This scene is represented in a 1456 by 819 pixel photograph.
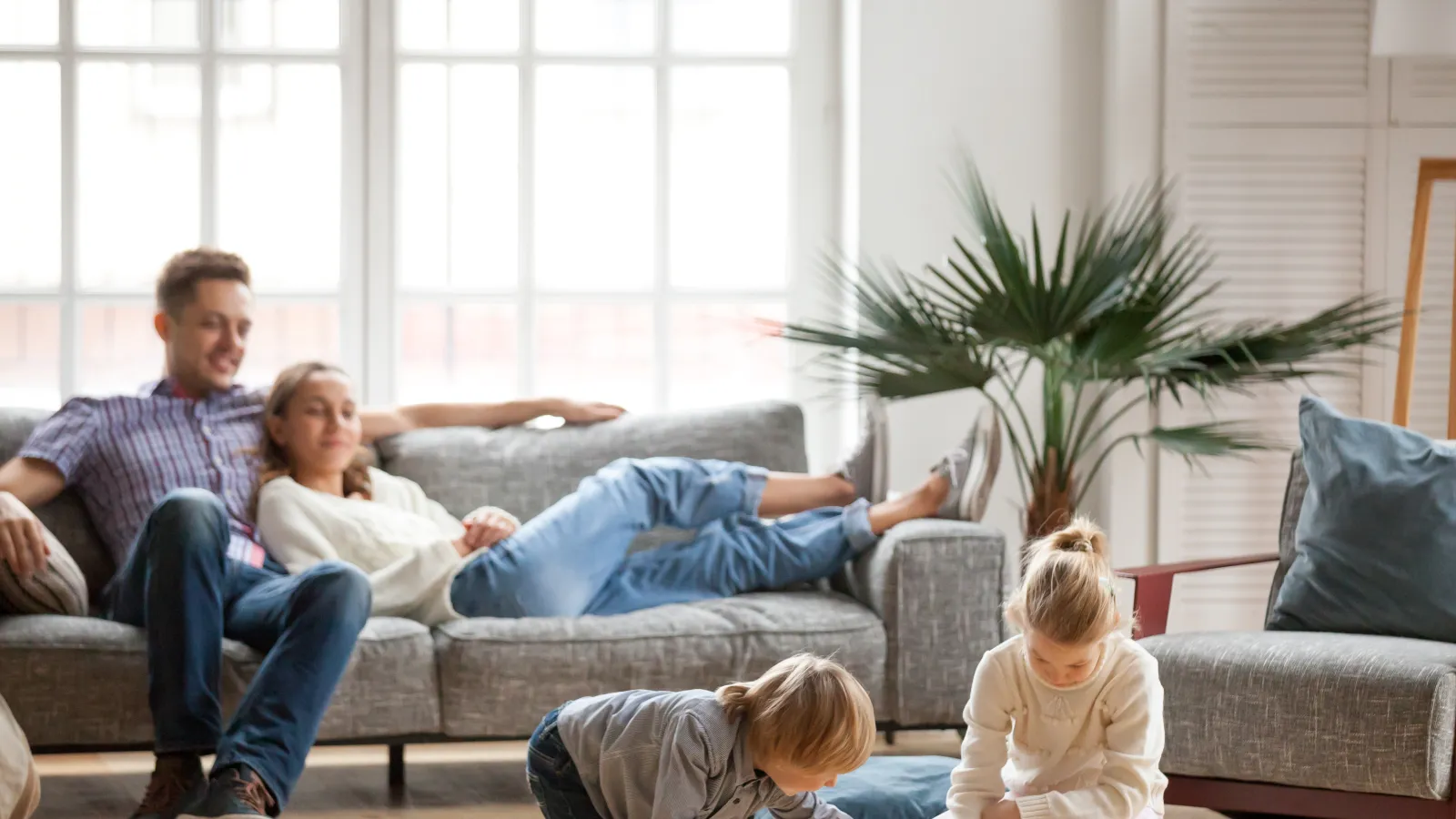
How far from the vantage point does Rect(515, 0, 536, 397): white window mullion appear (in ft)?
12.5

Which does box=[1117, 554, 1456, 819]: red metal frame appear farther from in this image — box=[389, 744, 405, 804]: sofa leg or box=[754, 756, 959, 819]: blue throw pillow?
box=[389, 744, 405, 804]: sofa leg

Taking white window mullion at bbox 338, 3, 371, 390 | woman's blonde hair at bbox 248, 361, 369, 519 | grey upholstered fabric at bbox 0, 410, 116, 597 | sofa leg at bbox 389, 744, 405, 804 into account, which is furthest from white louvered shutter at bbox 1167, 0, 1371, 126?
grey upholstered fabric at bbox 0, 410, 116, 597

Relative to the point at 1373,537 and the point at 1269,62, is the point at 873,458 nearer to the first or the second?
the point at 1373,537

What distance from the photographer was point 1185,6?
145 inches

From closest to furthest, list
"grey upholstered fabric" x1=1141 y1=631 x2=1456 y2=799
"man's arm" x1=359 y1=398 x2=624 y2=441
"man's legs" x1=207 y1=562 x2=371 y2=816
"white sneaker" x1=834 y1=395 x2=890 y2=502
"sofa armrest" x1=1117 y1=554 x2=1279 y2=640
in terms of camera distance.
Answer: "grey upholstered fabric" x1=1141 y1=631 x2=1456 y2=799 → "man's legs" x1=207 y1=562 x2=371 y2=816 → "sofa armrest" x1=1117 y1=554 x2=1279 y2=640 → "white sneaker" x1=834 y1=395 x2=890 y2=502 → "man's arm" x1=359 y1=398 x2=624 y2=441

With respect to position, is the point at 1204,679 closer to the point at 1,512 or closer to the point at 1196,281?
the point at 1196,281

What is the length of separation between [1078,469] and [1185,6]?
1.20 m

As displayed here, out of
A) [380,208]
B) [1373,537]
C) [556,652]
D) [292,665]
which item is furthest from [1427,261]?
[292,665]

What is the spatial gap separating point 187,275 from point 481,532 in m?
0.83

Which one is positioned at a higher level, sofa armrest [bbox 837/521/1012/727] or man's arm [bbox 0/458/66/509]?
man's arm [bbox 0/458/66/509]

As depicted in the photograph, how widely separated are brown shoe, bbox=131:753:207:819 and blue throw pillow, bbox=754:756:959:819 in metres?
0.99

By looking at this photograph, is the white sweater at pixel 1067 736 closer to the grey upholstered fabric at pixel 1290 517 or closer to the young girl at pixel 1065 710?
Result: the young girl at pixel 1065 710

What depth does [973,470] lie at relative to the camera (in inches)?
116

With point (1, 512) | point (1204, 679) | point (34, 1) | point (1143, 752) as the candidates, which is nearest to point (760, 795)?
point (1143, 752)
